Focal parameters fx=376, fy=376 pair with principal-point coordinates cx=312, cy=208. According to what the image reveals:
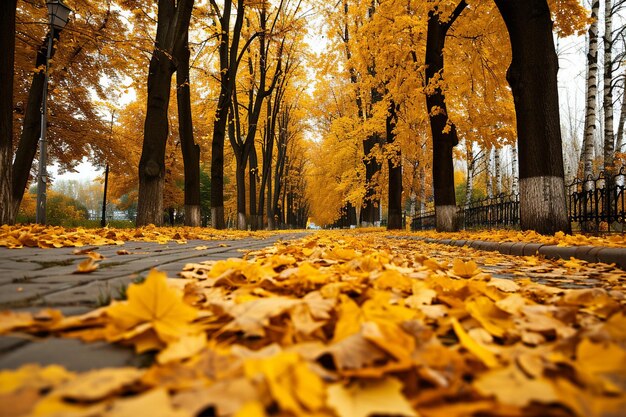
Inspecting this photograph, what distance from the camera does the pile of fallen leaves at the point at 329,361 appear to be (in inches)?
27.7

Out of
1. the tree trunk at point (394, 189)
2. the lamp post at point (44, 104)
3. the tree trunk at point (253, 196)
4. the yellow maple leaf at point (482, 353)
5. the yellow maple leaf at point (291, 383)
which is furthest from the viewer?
the tree trunk at point (253, 196)

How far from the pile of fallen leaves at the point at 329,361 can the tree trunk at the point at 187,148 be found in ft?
37.8

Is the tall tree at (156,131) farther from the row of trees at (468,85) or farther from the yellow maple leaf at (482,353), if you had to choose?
the yellow maple leaf at (482,353)

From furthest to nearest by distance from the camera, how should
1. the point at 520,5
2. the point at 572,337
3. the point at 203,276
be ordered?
the point at 520,5
the point at 203,276
the point at 572,337

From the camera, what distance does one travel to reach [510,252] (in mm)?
5113

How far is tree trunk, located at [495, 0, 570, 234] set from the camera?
601cm

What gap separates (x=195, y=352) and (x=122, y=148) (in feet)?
66.2

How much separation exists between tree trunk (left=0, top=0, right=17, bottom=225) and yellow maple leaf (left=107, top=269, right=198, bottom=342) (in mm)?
6326

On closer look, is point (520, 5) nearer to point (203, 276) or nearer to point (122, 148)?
point (203, 276)

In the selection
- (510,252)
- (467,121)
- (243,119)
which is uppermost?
(243,119)

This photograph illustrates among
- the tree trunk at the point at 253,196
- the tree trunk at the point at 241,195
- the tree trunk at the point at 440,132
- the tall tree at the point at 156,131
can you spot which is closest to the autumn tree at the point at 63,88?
the tall tree at the point at 156,131

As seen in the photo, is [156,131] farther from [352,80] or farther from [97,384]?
[352,80]

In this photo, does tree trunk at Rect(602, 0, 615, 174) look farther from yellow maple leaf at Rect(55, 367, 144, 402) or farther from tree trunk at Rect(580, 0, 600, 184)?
yellow maple leaf at Rect(55, 367, 144, 402)

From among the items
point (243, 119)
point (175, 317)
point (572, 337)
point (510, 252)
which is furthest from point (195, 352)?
point (243, 119)
